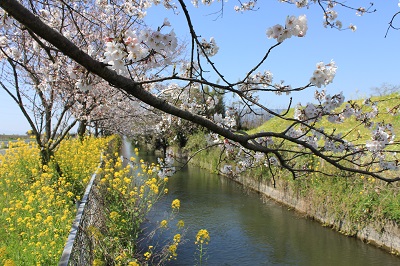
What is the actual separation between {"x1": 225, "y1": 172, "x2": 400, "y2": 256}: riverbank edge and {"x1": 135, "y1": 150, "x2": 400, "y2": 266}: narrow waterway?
155mm

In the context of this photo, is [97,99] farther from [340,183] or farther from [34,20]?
[34,20]

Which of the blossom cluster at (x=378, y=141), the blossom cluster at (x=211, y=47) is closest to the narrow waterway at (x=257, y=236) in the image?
the blossom cluster at (x=378, y=141)

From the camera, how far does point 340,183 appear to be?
7613 mm

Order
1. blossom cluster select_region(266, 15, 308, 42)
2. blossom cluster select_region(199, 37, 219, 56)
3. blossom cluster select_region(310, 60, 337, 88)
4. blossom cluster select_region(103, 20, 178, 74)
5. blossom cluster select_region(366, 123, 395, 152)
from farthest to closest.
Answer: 1. blossom cluster select_region(366, 123, 395, 152)
2. blossom cluster select_region(199, 37, 219, 56)
3. blossom cluster select_region(310, 60, 337, 88)
4. blossom cluster select_region(266, 15, 308, 42)
5. blossom cluster select_region(103, 20, 178, 74)

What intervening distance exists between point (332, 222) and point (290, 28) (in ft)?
22.1

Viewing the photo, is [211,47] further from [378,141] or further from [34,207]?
[34,207]

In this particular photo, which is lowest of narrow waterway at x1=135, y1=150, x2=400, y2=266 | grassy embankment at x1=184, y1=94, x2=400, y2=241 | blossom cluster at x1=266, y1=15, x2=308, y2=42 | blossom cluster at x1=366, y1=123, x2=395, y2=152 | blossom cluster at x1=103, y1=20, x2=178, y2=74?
narrow waterway at x1=135, y1=150, x2=400, y2=266

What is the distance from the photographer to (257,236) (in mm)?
7074

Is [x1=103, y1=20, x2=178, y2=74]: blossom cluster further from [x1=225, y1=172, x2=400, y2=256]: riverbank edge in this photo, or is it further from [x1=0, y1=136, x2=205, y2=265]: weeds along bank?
[x1=225, y1=172, x2=400, y2=256]: riverbank edge

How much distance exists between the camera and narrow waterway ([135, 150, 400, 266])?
591 centimetres

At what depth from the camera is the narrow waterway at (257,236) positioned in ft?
19.4

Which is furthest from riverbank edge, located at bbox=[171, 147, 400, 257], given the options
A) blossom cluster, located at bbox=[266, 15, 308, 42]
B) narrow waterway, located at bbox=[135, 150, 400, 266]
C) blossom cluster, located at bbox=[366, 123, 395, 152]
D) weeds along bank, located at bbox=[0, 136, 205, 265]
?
blossom cluster, located at bbox=[266, 15, 308, 42]

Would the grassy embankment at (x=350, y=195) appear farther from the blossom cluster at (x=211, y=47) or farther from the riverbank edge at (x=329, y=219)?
the blossom cluster at (x=211, y=47)

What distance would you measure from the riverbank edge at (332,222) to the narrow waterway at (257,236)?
155mm
